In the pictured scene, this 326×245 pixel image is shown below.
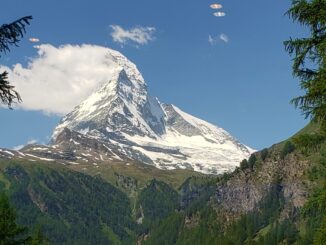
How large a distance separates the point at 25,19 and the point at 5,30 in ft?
2.08

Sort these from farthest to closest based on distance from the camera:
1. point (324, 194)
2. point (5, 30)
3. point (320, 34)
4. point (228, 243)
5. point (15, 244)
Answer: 1. point (228, 243)
2. point (15, 244)
3. point (320, 34)
4. point (324, 194)
5. point (5, 30)

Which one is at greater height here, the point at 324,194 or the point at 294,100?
the point at 294,100

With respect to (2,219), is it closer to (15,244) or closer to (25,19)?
(15,244)

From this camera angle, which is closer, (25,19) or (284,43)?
(25,19)

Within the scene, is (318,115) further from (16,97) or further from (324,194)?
(16,97)

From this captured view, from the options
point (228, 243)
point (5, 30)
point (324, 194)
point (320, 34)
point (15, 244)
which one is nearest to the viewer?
point (5, 30)

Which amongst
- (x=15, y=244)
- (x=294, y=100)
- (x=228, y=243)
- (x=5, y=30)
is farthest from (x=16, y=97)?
(x=228, y=243)

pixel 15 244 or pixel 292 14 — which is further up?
pixel 292 14

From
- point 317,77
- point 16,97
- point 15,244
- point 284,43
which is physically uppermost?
point 284,43

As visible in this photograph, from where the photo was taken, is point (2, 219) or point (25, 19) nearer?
point (25, 19)

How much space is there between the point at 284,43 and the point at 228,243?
13744 centimetres

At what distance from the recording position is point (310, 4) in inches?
787

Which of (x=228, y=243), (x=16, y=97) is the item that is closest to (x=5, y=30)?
(x=16, y=97)

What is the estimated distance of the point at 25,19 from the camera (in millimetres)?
16141
